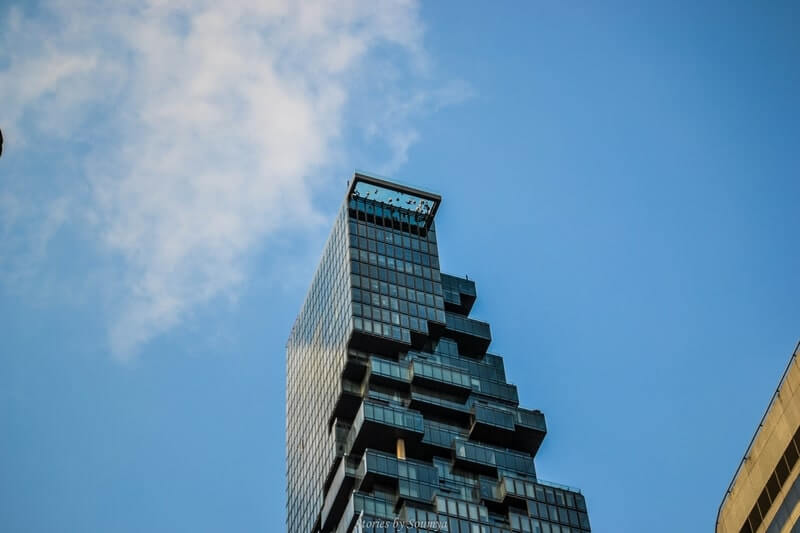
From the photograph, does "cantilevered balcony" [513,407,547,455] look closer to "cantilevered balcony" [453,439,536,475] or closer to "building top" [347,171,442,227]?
"cantilevered balcony" [453,439,536,475]

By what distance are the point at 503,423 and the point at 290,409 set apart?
38.9 m

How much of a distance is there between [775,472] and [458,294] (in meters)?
94.4

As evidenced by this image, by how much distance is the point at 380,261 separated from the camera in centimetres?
15150

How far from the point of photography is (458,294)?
155500 mm

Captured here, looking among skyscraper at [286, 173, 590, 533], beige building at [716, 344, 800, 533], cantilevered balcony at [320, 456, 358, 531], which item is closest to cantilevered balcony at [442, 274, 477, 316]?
skyscraper at [286, 173, 590, 533]

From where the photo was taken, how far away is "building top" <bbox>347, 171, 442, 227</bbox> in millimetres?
160000

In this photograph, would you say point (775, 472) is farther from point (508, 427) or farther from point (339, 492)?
point (508, 427)

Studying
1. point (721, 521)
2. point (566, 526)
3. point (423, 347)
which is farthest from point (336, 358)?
point (721, 521)

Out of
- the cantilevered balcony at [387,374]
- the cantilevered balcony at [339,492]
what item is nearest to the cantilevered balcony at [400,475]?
the cantilevered balcony at [339,492]

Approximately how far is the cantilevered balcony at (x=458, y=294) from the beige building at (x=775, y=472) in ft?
286

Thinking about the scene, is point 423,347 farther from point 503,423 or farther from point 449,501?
point 449,501

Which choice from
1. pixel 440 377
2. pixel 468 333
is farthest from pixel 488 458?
pixel 468 333

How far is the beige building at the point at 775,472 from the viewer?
196 feet

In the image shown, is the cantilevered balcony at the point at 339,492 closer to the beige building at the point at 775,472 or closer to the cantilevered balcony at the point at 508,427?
the cantilevered balcony at the point at 508,427
